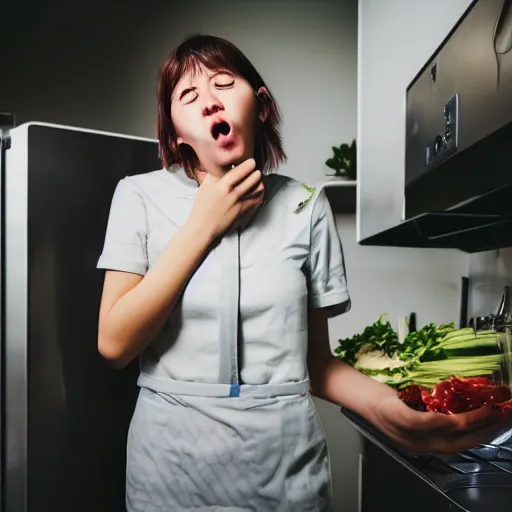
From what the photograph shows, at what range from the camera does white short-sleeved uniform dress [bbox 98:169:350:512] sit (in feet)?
2.69

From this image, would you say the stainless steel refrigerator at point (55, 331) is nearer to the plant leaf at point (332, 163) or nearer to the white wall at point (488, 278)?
the plant leaf at point (332, 163)

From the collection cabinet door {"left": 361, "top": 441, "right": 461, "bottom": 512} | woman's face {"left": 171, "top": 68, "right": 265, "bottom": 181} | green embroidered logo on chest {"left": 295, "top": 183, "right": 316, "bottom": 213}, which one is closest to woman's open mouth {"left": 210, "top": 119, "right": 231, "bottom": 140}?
woman's face {"left": 171, "top": 68, "right": 265, "bottom": 181}

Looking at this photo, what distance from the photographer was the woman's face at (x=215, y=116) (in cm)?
86

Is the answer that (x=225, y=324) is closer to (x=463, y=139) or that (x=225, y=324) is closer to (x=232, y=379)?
(x=232, y=379)

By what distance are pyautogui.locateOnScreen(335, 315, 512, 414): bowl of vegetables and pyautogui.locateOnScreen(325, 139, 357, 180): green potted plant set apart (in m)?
0.26

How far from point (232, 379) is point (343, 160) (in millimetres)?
498

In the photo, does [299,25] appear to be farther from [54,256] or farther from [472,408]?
[472,408]

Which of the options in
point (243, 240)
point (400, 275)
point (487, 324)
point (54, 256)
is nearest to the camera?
point (243, 240)

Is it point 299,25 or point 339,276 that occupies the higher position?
point 299,25

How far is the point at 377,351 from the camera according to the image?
1102 mm

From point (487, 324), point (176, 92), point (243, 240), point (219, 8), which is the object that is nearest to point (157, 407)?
point (243, 240)

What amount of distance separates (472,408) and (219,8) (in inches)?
28.1

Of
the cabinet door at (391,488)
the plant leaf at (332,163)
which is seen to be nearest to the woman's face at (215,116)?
the plant leaf at (332,163)

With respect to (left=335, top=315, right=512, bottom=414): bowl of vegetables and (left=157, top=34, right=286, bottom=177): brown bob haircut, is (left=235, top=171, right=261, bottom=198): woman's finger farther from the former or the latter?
(left=335, top=315, right=512, bottom=414): bowl of vegetables
